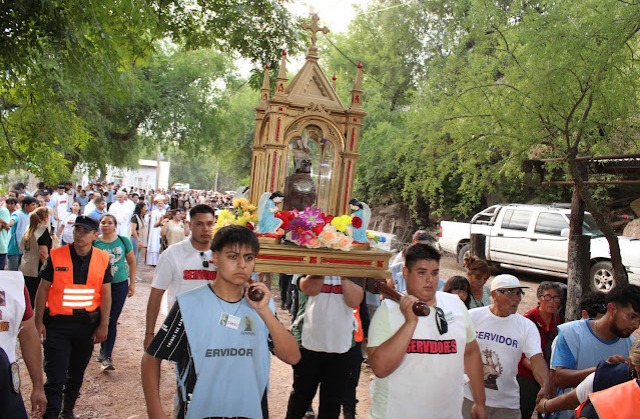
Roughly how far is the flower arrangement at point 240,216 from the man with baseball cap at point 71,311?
1.41 meters

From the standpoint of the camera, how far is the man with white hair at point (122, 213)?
1382 centimetres

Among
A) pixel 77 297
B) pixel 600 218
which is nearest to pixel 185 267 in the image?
pixel 77 297

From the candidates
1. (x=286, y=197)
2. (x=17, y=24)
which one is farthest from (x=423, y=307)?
(x=17, y=24)

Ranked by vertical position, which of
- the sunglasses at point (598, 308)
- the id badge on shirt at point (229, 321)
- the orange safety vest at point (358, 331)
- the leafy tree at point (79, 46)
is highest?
the leafy tree at point (79, 46)

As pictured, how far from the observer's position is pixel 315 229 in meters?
4.53

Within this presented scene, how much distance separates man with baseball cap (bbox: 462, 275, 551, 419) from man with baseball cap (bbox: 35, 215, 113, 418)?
11.0 feet

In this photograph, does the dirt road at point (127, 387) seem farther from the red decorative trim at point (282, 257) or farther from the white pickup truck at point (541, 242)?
the white pickup truck at point (541, 242)

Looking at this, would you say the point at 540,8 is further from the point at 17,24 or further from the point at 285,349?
the point at 285,349

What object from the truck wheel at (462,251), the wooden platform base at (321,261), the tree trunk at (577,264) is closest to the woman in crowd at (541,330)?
the wooden platform base at (321,261)

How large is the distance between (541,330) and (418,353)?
2464mm

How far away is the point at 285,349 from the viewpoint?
3.13m

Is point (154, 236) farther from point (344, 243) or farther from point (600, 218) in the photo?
point (344, 243)

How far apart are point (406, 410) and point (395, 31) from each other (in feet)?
79.2

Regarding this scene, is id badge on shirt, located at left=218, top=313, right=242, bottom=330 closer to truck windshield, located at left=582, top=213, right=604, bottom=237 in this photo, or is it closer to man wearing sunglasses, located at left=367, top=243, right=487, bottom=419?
man wearing sunglasses, located at left=367, top=243, right=487, bottom=419
